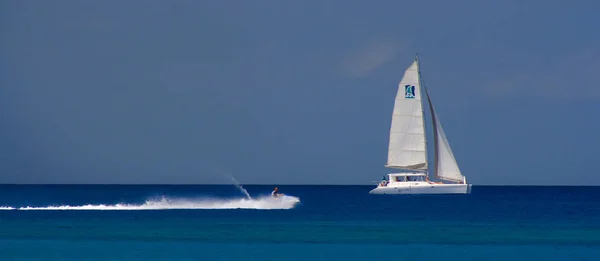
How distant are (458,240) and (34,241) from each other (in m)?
21.6

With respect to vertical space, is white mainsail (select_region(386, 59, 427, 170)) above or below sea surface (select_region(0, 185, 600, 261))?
above

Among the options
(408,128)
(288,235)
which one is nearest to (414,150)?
(408,128)

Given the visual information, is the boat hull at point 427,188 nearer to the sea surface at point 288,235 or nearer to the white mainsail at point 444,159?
the white mainsail at point 444,159

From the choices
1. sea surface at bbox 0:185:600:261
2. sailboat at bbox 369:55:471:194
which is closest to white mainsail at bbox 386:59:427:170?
sailboat at bbox 369:55:471:194

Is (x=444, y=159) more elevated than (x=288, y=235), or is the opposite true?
(x=444, y=159)

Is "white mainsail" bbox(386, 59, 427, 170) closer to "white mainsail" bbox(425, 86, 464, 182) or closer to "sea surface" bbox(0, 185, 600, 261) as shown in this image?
"white mainsail" bbox(425, 86, 464, 182)

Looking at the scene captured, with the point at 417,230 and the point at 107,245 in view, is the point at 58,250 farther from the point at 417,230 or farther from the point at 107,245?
the point at 417,230

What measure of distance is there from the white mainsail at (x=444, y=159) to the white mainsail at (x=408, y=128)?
2.34 meters

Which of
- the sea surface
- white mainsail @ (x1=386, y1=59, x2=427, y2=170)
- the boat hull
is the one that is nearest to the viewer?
the sea surface

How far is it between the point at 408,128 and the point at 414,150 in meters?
3.15

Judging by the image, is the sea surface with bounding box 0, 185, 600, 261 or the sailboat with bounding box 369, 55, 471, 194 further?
the sailboat with bounding box 369, 55, 471, 194

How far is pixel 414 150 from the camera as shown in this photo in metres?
118

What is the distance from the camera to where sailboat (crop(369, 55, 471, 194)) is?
11581cm

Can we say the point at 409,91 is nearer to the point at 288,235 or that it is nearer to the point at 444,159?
the point at 444,159
